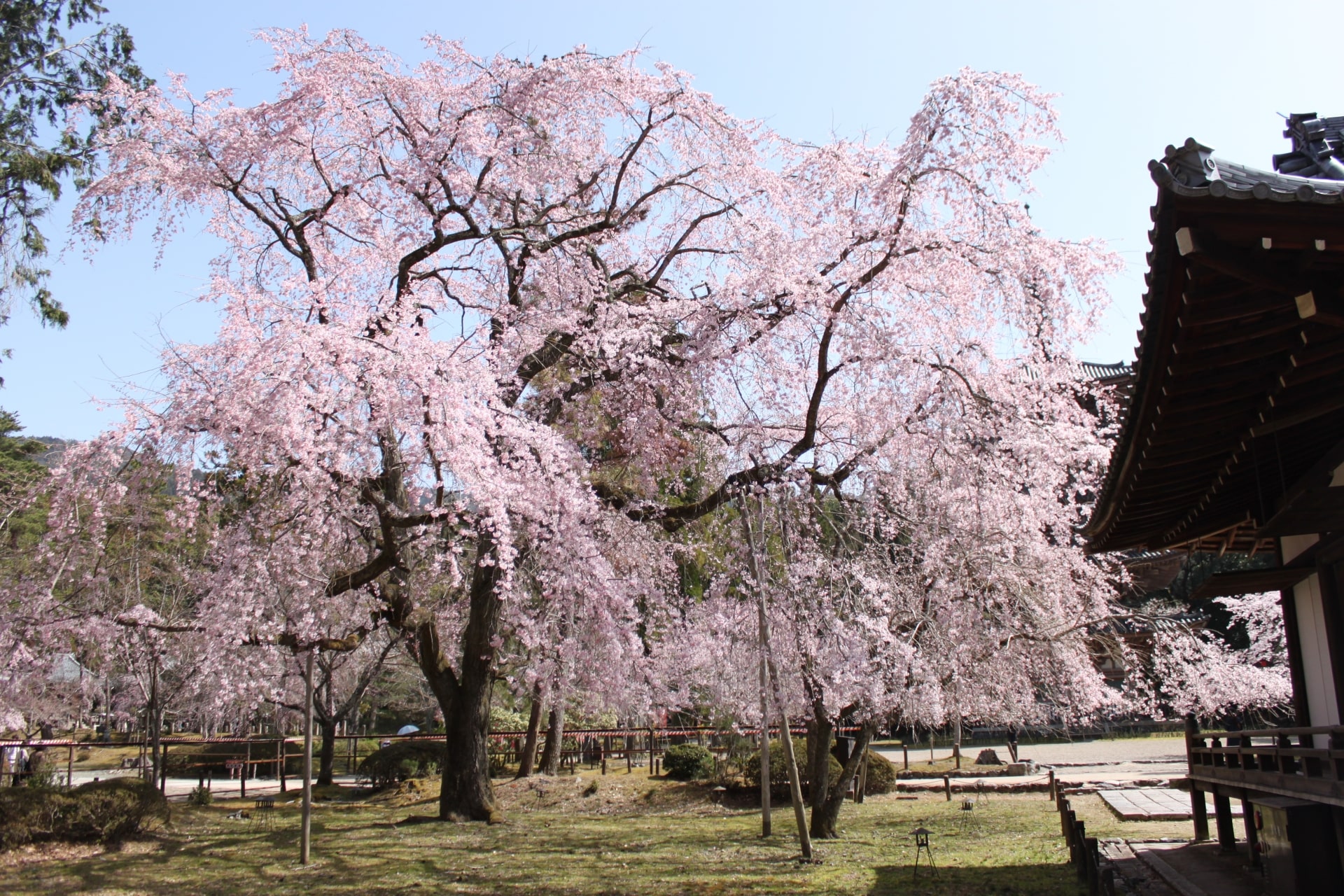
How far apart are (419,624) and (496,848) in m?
2.94

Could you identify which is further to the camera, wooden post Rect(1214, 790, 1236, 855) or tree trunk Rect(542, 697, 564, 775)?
tree trunk Rect(542, 697, 564, 775)

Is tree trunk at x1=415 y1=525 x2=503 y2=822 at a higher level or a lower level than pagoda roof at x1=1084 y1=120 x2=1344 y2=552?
lower

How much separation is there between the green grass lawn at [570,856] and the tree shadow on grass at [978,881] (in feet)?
0.08

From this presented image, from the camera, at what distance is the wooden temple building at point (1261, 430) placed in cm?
318

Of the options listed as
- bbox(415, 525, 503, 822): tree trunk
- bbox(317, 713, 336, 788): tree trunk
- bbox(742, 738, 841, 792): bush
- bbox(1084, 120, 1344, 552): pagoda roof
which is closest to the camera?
bbox(1084, 120, 1344, 552): pagoda roof

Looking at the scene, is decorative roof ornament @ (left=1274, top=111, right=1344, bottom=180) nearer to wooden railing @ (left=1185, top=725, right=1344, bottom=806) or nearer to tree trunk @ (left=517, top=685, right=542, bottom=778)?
wooden railing @ (left=1185, top=725, right=1344, bottom=806)

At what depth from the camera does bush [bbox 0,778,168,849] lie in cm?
990

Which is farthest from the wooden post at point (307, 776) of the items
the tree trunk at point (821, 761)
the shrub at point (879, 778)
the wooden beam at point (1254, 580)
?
the shrub at point (879, 778)

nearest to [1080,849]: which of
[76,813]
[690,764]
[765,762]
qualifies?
[765,762]

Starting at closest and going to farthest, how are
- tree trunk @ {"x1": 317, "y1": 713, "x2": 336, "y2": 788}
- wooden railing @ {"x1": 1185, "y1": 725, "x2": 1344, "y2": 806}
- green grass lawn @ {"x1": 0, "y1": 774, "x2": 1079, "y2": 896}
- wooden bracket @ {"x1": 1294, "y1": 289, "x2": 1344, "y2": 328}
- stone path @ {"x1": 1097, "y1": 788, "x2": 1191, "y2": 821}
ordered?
1. wooden bracket @ {"x1": 1294, "y1": 289, "x2": 1344, "y2": 328}
2. wooden railing @ {"x1": 1185, "y1": 725, "x2": 1344, "y2": 806}
3. green grass lawn @ {"x1": 0, "y1": 774, "x2": 1079, "y2": 896}
4. stone path @ {"x1": 1097, "y1": 788, "x2": 1191, "y2": 821}
5. tree trunk @ {"x1": 317, "y1": 713, "x2": 336, "y2": 788}

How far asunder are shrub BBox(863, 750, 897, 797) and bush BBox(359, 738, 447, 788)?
826 centimetres

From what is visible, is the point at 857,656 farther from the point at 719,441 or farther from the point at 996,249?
the point at 996,249

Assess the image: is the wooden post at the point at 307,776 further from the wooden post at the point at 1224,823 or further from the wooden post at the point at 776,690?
the wooden post at the point at 1224,823

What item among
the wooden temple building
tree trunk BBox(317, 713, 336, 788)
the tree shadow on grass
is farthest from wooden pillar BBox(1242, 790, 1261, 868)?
tree trunk BBox(317, 713, 336, 788)
